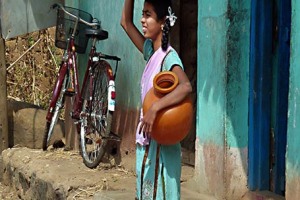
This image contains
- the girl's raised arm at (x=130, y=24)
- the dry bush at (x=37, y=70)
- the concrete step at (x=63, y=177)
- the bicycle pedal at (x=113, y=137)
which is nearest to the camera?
the girl's raised arm at (x=130, y=24)

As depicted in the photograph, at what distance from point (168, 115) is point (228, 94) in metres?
1.57

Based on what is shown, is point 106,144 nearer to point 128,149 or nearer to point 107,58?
point 128,149

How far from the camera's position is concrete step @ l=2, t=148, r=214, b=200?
18.5 feet

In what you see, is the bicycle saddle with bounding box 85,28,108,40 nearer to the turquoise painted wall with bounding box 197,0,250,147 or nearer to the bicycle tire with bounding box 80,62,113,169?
the bicycle tire with bounding box 80,62,113,169

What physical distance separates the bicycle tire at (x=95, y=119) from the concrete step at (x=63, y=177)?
0.14 metres

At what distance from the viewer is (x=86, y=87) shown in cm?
687

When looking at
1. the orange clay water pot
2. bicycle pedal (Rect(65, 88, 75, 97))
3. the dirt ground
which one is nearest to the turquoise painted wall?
the dirt ground

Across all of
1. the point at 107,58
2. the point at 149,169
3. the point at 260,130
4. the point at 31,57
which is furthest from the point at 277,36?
the point at 31,57

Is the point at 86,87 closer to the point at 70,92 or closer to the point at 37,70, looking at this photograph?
the point at 70,92

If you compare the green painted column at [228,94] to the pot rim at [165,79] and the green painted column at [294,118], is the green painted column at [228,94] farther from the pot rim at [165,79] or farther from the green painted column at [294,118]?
the pot rim at [165,79]

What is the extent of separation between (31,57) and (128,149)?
634cm

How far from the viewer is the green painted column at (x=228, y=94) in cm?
491

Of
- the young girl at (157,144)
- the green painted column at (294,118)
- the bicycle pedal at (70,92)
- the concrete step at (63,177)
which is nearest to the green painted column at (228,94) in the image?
the concrete step at (63,177)

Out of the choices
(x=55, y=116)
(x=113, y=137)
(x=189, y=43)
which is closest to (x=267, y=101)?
(x=113, y=137)
